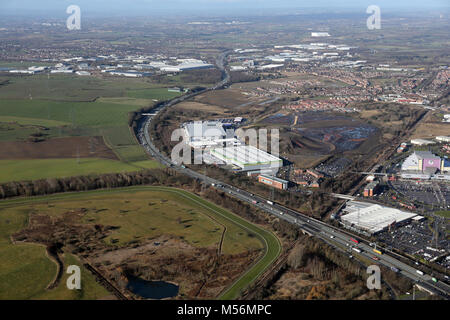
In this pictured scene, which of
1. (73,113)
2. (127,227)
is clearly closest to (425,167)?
(127,227)

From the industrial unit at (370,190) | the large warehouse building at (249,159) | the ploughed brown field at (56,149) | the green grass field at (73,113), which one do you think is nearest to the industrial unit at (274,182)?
the large warehouse building at (249,159)

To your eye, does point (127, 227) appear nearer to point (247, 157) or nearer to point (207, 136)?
point (247, 157)

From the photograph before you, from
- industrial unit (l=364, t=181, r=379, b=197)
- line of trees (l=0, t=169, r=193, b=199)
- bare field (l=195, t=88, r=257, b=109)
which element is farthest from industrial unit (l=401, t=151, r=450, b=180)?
bare field (l=195, t=88, r=257, b=109)

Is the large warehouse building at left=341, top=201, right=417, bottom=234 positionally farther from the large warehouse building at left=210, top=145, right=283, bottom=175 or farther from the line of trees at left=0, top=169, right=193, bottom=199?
the line of trees at left=0, top=169, right=193, bottom=199

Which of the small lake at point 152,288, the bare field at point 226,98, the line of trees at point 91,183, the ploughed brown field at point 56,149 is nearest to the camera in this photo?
the small lake at point 152,288

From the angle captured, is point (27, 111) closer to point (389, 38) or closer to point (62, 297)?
point (62, 297)

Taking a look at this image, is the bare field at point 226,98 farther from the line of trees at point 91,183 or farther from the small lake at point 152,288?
the small lake at point 152,288

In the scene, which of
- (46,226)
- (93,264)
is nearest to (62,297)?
(93,264)
